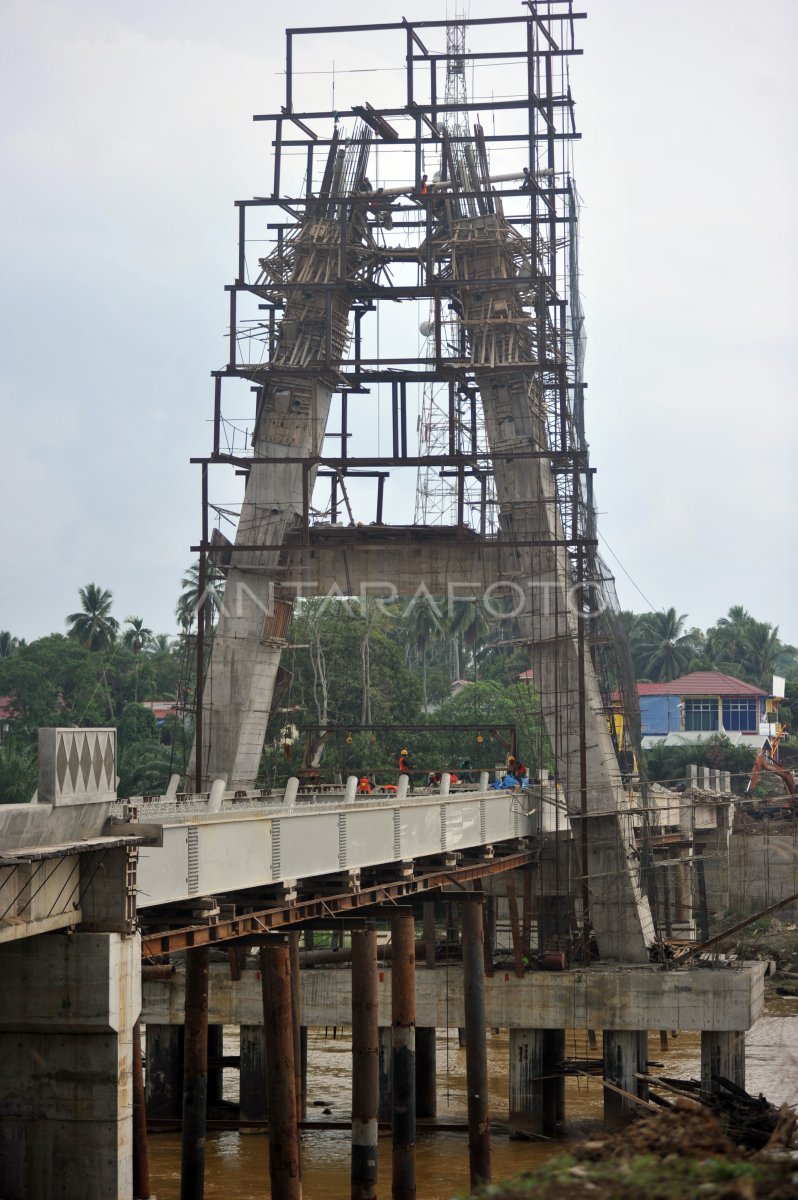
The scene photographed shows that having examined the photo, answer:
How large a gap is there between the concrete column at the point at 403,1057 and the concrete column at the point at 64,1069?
39.1ft

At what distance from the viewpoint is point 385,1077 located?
1550 inches

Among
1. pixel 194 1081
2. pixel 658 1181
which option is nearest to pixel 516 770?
pixel 194 1081

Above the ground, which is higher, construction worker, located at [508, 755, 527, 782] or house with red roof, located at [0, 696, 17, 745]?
house with red roof, located at [0, 696, 17, 745]

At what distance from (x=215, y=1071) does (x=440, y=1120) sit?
5264 mm

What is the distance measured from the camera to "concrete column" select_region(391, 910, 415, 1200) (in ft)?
98.4

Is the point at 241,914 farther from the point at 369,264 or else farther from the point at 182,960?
the point at 369,264

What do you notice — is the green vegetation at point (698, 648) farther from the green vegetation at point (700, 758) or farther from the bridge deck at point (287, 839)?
the bridge deck at point (287, 839)

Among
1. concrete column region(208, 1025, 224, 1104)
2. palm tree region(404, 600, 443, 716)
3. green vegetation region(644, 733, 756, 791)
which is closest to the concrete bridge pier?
concrete column region(208, 1025, 224, 1104)

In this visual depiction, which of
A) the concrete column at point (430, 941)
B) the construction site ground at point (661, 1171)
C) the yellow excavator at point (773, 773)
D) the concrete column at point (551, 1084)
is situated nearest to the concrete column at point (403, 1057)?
the concrete column at point (430, 941)

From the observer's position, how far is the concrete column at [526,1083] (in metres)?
39.0

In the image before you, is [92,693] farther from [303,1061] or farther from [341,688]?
[303,1061]

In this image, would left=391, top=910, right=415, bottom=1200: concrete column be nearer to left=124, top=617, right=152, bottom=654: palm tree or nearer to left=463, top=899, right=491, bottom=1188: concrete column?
left=463, top=899, right=491, bottom=1188: concrete column

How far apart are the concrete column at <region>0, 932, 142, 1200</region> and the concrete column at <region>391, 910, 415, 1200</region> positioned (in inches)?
469

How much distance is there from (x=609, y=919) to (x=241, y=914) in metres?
19.7
